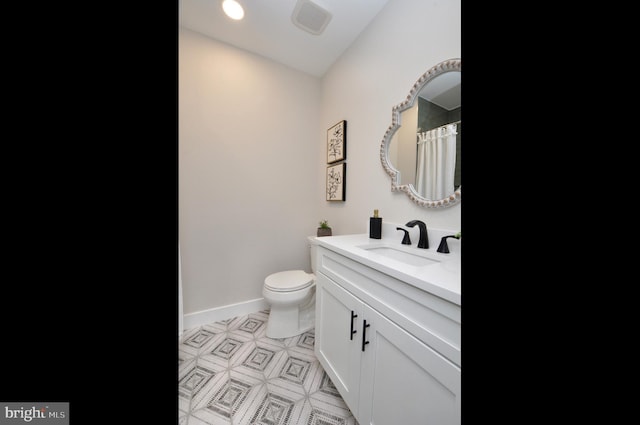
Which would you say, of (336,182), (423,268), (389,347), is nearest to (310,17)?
(336,182)

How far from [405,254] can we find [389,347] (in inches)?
18.7

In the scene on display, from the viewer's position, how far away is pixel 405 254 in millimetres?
1105

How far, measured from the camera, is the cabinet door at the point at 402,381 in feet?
1.92

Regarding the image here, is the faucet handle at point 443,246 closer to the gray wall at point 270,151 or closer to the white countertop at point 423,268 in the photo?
the white countertop at point 423,268

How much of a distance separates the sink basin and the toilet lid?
2.06ft

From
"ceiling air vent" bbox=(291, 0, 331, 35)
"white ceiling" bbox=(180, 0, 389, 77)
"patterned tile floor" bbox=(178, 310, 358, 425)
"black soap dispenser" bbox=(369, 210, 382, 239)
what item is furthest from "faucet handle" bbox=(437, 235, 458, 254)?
"ceiling air vent" bbox=(291, 0, 331, 35)

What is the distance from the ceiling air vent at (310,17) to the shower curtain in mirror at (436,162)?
1.08 metres

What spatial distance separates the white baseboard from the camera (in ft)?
5.43

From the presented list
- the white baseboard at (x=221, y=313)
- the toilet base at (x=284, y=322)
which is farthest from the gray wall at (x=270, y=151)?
the toilet base at (x=284, y=322)

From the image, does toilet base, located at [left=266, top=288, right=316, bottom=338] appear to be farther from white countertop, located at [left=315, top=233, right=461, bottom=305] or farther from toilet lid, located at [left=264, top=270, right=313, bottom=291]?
white countertop, located at [left=315, top=233, right=461, bottom=305]
